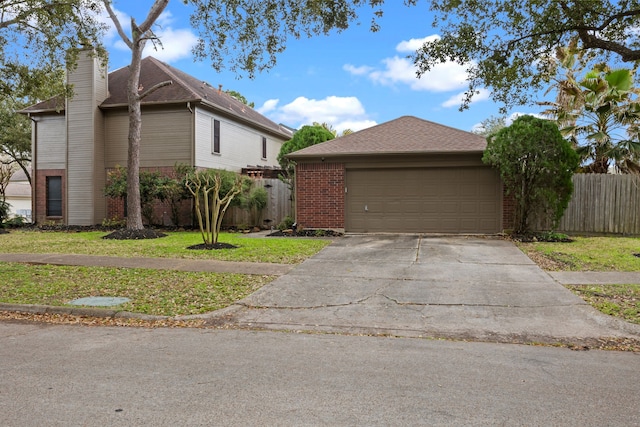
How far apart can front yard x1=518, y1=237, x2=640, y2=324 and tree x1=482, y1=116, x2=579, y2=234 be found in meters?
1.42

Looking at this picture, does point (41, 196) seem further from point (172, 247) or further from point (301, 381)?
point (301, 381)

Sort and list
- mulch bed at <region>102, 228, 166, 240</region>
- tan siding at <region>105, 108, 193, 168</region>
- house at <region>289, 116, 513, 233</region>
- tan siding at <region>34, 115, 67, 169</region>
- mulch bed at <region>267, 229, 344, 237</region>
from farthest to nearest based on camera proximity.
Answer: tan siding at <region>34, 115, 67, 169</region> → tan siding at <region>105, 108, 193, 168</region> → mulch bed at <region>102, 228, 166, 240</region> → mulch bed at <region>267, 229, 344, 237</region> → house at <region>289, 116, 513, 233</region>

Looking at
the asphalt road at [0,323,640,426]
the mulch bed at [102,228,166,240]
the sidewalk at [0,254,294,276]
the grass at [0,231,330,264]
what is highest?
the mulch bed at [102,228,166,240]

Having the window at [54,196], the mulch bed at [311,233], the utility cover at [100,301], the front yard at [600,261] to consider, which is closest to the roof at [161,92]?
the window at [54,196]

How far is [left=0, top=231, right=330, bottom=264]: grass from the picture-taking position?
11586 millimetres

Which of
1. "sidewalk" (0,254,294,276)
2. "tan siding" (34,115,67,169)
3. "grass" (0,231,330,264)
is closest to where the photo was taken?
"sidewalk" (0,254,294,276)

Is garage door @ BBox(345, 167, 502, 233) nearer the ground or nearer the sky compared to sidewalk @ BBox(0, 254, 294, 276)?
nearer the sky

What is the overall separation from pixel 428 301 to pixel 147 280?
507cm

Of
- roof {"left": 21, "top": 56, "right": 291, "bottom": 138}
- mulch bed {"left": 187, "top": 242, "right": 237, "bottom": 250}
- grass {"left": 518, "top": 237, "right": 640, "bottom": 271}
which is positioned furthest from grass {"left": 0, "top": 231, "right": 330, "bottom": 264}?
roof {"left": 21, "top": 56, "right": 291, "bottom": 138}

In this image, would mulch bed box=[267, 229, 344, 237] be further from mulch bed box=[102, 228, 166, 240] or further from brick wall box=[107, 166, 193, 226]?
brick wall box=[107, 166, 193, 226]

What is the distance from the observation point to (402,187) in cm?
1608

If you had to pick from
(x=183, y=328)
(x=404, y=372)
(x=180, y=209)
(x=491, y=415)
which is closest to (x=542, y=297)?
(x=404, y=372)

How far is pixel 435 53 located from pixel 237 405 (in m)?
7.05

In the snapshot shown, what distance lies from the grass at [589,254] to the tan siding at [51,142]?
779 inches
